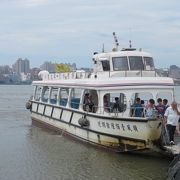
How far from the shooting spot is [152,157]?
13211 millimetres

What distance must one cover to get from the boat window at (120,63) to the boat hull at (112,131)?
8.90ft

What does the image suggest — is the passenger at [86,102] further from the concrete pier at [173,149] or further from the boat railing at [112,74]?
the concrete pier at [173,149]

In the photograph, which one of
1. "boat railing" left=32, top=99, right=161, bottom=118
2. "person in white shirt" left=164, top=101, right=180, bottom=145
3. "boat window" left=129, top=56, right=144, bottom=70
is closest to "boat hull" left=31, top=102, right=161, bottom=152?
"boat railing" left=32, top=99, right=161, bottom=118

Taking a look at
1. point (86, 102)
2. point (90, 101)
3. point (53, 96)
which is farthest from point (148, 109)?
point (53, 96)

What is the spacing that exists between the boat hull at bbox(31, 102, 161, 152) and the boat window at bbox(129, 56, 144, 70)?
3252mm

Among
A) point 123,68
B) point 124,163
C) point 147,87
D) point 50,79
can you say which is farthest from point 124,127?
point 50,79

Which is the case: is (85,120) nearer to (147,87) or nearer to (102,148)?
(102,148)

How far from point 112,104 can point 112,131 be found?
2841 mm

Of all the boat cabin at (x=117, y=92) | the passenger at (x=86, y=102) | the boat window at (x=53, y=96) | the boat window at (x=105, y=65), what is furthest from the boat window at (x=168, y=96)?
the boat window at (x=53, y=96)

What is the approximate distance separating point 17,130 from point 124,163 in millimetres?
10254

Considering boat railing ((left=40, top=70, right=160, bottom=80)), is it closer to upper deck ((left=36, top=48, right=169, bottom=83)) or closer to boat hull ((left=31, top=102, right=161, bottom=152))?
upper deck ((left=36, top=48, right=169, bottom=83))

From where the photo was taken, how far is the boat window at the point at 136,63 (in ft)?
53.5

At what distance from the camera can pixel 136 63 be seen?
53.9 feet

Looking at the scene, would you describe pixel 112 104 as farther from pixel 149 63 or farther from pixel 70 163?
pixel 70 163
